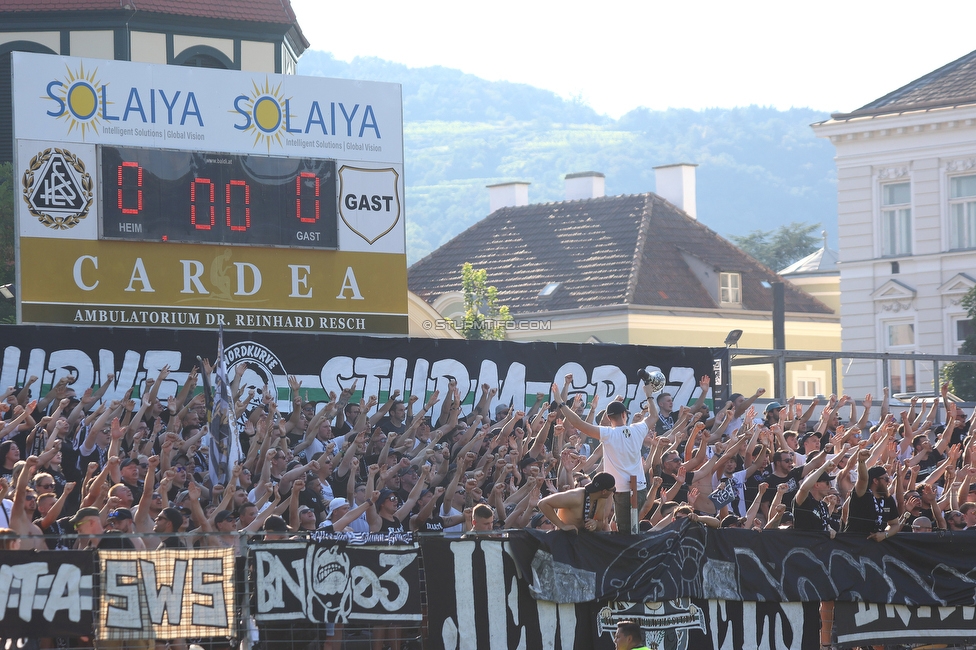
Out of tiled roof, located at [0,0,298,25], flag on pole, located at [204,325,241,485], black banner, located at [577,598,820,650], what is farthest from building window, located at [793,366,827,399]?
black banner, located at [577,598,820,650]

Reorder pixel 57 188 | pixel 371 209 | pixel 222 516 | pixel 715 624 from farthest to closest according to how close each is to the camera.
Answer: pixel 371 209, pixel 57 188, pixel 222 516, pixel 715 624

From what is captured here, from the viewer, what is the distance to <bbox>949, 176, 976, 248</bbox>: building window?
39.3 meters

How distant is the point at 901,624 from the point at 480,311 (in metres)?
33.6

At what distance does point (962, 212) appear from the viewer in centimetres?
3956

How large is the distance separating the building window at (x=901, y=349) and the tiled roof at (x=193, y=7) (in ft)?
63.7

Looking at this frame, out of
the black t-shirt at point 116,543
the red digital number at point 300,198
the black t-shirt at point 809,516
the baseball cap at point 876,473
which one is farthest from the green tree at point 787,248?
the black t-shirt at point 116,543

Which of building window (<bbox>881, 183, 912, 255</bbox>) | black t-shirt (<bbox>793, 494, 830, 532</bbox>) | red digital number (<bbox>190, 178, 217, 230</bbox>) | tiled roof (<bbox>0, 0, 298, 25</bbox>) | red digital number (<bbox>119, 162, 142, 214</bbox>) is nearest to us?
black t-shirt (<bbox>793, 494, 830, 532</bbox>)

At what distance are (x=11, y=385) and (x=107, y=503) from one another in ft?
17.5

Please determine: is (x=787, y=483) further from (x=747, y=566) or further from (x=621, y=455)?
(x=621, y=455)

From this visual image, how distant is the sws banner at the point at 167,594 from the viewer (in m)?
9.92

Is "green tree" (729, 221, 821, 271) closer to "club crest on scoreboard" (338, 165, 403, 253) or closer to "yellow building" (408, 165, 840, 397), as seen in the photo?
"yellow building" (408, 165, 840, 397)

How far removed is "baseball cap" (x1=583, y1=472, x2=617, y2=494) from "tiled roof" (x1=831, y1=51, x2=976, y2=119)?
100 feet

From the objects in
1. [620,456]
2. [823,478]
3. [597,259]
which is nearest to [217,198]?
[620,456]

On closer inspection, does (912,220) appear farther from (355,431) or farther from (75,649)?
(75,649)
